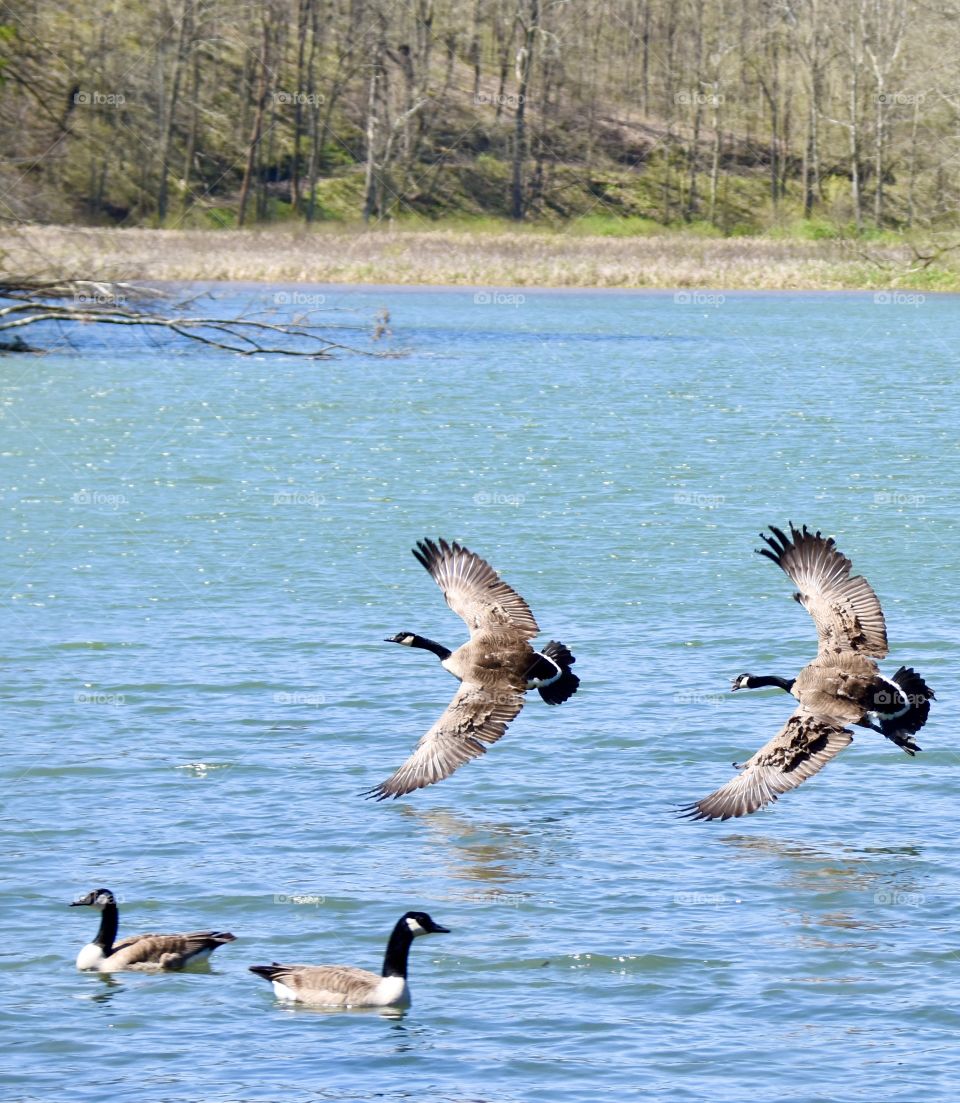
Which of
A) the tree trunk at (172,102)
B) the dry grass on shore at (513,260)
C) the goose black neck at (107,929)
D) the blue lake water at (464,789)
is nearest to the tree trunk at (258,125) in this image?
the tree trunk at (172,102)

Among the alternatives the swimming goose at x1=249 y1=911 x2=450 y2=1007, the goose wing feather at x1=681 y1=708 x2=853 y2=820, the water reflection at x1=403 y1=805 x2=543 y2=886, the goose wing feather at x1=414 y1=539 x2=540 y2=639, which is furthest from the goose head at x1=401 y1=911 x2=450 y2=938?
the goose wing feather at x1=414 y1=539 x2=540 y2=639

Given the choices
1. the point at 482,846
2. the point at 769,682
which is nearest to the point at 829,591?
the point at 769,682

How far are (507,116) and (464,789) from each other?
103752mm

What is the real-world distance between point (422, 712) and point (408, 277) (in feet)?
192

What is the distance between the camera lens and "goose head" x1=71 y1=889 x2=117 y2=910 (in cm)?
1214

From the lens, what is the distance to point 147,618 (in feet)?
73.0

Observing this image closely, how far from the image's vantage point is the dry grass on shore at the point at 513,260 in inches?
2790

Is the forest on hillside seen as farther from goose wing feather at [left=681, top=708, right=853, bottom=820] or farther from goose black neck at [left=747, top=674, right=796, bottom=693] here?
goose wing feather at [left=681, top=708, right=853, bottom=820]

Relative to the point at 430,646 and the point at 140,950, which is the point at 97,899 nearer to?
Answer: the point at 140,950

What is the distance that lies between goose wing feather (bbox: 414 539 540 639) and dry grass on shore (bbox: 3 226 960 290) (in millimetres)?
50648

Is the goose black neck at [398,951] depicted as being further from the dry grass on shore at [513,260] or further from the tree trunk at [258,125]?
the tree trunk at [258,125]

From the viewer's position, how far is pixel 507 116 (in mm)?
116062

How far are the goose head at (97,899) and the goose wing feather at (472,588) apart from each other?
437 centimetres

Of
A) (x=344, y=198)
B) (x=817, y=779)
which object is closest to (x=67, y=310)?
(x=817, y=779)
